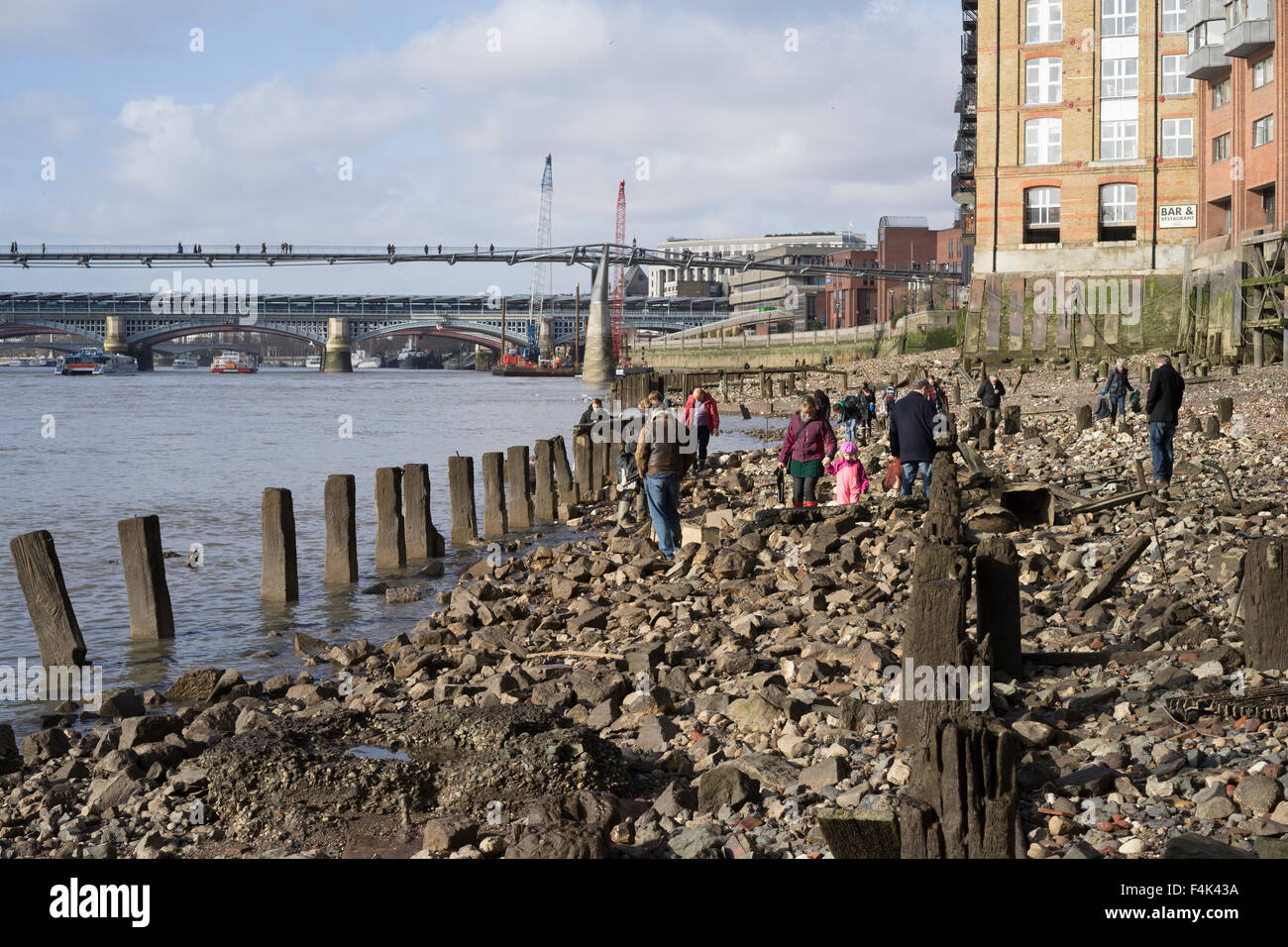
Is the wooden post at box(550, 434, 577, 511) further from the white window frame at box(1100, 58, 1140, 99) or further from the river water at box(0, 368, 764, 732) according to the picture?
the white window frame at box(1100, 58, 1140, 99)

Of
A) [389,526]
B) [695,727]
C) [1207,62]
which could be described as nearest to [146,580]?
[389,526]

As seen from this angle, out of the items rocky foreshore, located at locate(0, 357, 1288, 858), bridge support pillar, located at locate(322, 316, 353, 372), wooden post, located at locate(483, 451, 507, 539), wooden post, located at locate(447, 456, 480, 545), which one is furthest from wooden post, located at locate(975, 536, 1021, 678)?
bridge support pillar, located at locate(322, 316, 353, 372)

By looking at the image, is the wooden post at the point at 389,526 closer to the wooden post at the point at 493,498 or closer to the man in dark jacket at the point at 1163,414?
the wooden post at the point at 493,498

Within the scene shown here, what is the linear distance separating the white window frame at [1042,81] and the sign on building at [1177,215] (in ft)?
20.3

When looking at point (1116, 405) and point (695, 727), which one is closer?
point (695, 727)

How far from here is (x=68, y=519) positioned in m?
26.0

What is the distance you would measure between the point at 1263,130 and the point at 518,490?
32270mm

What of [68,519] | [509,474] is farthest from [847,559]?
[68,519]

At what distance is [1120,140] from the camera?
166 ft

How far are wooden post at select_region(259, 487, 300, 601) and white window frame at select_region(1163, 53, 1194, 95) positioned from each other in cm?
4576

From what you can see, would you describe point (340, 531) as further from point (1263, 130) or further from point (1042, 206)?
point (1042, 206)

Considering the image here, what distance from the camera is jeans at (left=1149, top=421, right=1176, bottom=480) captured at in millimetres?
16781
